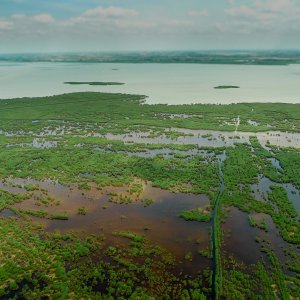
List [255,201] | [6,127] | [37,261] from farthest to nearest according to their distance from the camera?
[6,127] → [255,201] → [37,261]

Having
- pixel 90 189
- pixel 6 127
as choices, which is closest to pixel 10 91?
pixel 6 127

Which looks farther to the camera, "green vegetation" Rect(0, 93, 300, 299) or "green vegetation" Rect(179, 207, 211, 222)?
"green vegetation" Rect(179, 207, 211, 222)

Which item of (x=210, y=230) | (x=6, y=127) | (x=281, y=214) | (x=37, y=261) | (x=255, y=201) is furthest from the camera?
(x=6, y=127)

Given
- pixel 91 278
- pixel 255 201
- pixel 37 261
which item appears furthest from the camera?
pixel 255 201

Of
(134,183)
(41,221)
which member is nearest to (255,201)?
(134,183)

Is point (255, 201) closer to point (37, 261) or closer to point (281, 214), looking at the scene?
point (281, 214)

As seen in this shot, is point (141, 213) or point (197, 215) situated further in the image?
point (141, 213)

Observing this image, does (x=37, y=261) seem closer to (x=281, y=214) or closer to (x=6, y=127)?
(x=281, y=214)

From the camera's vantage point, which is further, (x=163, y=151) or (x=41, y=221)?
(x=163, y=151)

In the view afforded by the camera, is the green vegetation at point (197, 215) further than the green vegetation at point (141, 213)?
Yes
